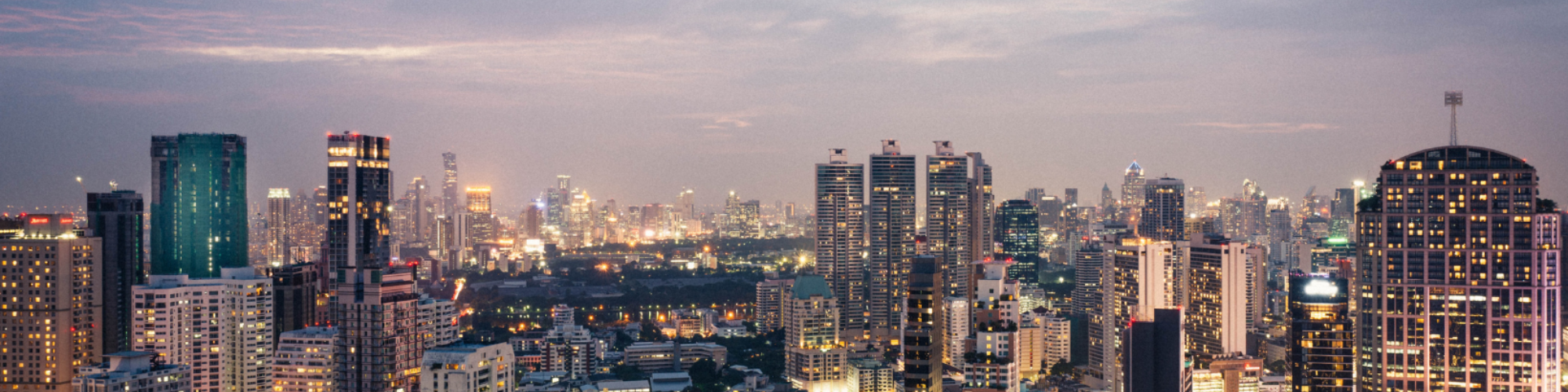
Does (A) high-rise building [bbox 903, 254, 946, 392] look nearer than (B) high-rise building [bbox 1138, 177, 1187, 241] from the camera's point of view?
Yes

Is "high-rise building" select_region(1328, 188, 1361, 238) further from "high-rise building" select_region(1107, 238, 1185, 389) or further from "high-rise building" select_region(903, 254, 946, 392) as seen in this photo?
"high-rise building" select_region(903, 254, 946, 392)

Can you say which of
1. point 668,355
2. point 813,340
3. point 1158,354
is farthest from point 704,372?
point 1158,354

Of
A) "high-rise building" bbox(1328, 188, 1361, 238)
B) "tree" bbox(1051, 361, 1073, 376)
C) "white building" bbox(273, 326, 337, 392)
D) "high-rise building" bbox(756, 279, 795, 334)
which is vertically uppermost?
"high-rise building" bbox(1328, 188, 1361, 238)

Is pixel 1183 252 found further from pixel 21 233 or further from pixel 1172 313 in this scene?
pixel 21 233

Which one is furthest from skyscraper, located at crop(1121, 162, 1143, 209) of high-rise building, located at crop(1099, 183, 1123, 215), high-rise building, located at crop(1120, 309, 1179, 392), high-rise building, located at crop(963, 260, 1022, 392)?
high-rise building, located at crop(1120, 309, 1179, 392)

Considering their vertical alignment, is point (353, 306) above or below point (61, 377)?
above

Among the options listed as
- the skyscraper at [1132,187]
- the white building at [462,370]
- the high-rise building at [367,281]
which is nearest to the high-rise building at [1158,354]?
the white building at [462,370]

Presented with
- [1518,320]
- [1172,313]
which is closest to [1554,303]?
[1518,320]
